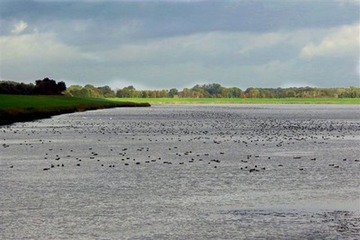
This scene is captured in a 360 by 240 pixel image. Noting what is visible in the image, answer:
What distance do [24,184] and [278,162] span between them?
→ 16.9 m

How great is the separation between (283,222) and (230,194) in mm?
6153

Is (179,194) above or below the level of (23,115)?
above

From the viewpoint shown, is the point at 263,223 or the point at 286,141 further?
the point at 286,141

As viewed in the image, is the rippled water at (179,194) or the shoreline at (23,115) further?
the shoreline at (23,115)

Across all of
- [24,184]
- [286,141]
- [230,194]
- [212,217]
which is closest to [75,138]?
[286,141]

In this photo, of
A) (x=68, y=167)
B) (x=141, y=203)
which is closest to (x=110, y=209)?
(x=141, y=203)

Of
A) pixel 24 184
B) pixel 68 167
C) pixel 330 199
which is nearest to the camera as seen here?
pixel 330 199

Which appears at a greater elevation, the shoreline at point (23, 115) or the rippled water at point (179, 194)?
the rippled water at point (179, 194)

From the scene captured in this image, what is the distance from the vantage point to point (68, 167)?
39812 mm

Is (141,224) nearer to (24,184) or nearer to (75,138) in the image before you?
(24,184)

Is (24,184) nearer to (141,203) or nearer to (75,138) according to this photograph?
(141,203)

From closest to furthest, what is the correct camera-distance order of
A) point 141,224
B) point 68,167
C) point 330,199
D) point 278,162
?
1. point 141,224
2. point 330,199
3. point 68,167
4. point 278,162

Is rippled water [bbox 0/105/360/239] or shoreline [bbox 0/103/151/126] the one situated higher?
rippled water [bbox 0/105/360/239]

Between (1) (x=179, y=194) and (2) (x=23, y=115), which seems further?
(2) (x=23, y=115)
